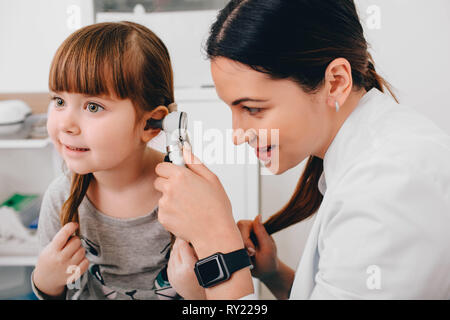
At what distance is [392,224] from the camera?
430 millimetres

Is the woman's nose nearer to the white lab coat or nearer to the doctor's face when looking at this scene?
the doctor's face

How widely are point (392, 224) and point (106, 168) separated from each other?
472 mm

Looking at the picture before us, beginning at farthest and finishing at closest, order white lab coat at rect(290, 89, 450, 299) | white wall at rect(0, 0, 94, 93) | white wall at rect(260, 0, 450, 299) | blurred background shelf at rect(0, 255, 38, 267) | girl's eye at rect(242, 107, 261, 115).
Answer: blurred background shelf at rect(0, 255, 38, 267) → white wall at rect(0, 0, 94, 93) → white wall at rect(260, 0, 450, 299) → girl's eye at rect(242, 107, 261, 115) → white lab coat at rect(290, 89, 450, 299)

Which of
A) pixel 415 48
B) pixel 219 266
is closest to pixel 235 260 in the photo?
pixel 219 266

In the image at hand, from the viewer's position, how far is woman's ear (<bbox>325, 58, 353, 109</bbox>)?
531 mm

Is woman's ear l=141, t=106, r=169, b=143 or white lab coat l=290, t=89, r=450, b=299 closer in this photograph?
white lab coat l=290, t=89, r=450, b=299

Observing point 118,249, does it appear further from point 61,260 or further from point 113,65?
point 113,65

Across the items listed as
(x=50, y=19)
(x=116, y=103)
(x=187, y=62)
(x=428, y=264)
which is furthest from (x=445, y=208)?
(x=50, y=19)

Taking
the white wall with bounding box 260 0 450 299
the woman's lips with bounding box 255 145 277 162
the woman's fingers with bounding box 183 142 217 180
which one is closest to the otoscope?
the woman's fingers with bounding box 183 142 217 180

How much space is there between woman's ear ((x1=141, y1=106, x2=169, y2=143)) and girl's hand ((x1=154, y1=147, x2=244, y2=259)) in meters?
0.15

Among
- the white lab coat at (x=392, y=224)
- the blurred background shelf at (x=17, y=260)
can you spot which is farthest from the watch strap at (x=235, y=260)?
the blurred background shelf at (x=17, y=260)

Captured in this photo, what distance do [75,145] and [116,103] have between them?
3.7 inches

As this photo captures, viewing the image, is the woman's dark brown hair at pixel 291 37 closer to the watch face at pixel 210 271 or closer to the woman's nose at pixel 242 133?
the woman's nose at pixel 242 133

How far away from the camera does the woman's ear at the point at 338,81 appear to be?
1.74 feet
